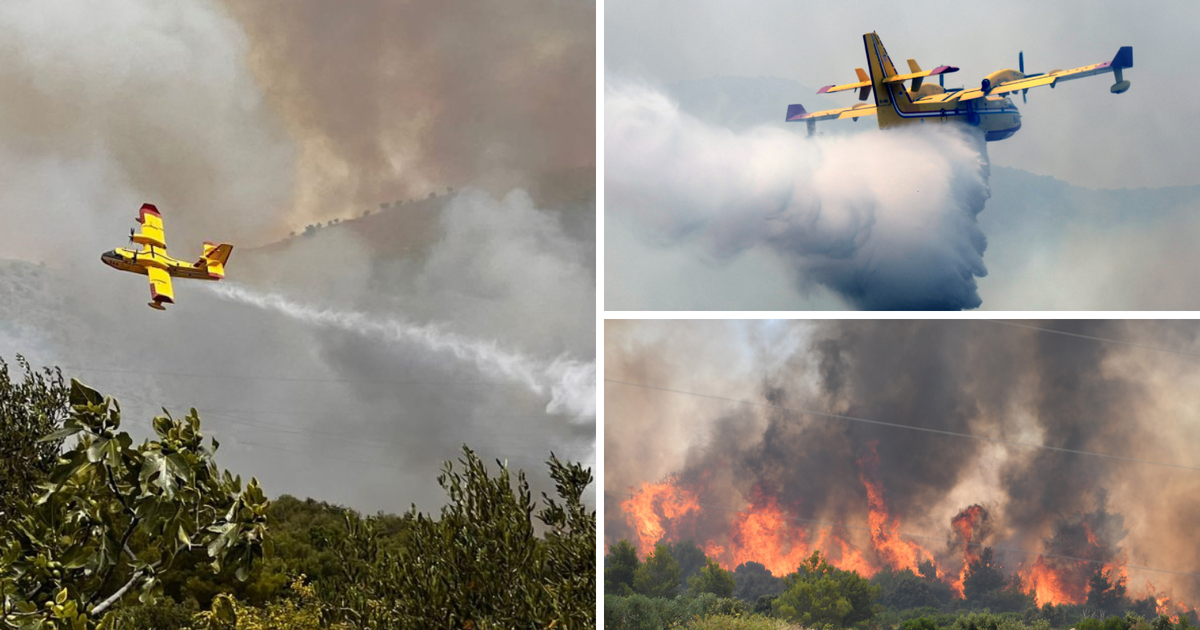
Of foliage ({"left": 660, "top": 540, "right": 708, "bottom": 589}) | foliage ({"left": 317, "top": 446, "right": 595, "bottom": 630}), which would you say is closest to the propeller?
foliage ({"left": 660, "top": 540, "right": 708, "bottom": 589})

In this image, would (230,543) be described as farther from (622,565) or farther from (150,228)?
(150,228)

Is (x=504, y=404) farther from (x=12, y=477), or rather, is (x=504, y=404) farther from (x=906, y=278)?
(x=12, y=477)

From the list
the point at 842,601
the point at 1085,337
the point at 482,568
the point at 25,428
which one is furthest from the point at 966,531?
the point at 25,428

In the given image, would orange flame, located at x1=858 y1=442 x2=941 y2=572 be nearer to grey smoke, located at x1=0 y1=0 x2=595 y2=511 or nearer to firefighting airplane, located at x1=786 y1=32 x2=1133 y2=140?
firefighting airplane, located at x1=786 y1=32 x2=1133 y2=140

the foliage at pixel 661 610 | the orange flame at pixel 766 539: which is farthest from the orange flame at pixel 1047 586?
the foliage at pixel 661 610

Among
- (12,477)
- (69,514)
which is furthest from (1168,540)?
(12,477)
